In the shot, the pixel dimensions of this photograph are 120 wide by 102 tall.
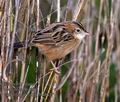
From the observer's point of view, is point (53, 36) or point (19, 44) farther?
point (53, 36)

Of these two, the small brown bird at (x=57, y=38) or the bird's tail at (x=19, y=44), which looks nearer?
the bird's tail at (x=19, y=44)

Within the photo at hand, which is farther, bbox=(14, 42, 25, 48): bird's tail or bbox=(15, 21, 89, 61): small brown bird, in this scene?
bbox=(15, 21, 89, 61): small brown bird

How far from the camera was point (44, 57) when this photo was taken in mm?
2549

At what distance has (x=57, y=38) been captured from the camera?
2.54 meters

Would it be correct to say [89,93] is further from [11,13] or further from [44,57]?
[11,13]

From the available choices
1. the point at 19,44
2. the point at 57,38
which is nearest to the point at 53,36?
the point at 57,38

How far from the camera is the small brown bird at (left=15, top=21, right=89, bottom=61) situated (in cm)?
243

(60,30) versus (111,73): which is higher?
(60,30)

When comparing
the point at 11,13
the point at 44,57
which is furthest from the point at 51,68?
the point at 11,13

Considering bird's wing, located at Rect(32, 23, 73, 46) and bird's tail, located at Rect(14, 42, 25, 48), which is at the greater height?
bird's wing, located at Rect(32, 23, 73, 46)

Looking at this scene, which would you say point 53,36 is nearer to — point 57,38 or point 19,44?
point 57,38

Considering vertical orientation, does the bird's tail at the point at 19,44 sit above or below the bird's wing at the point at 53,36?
below

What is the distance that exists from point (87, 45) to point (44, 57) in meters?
0.72

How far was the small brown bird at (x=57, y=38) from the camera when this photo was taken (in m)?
2.43
